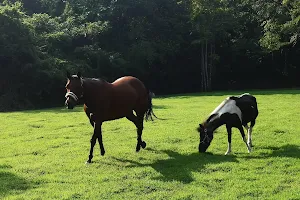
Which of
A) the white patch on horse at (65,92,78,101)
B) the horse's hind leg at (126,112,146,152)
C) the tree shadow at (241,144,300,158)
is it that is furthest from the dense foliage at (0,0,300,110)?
the white patch on horse at (65,92,78,101)

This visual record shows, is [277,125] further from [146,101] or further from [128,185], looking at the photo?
[128,185]

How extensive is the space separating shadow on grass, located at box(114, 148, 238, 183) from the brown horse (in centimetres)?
101

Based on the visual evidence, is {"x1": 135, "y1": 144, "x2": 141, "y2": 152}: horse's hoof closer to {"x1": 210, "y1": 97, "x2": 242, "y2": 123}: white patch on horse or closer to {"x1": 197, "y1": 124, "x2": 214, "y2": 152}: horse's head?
{"x1": 197, "y1": 124, "x2": 214, "y2": 152}: horse's head

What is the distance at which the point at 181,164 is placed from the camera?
315 inches

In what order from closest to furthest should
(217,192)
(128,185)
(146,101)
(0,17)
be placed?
(217,192), (128,185), (146,101), (0,17)

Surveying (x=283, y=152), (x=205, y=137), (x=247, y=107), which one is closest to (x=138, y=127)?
(x=205, y=137)

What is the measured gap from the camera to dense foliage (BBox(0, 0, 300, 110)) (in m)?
26.1

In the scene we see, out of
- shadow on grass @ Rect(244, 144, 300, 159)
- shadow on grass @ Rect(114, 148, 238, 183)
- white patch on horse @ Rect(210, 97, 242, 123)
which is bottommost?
shadow on grass @ Rect(114, 148, 238, 183)


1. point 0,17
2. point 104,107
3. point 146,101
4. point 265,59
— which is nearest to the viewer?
point 104,107

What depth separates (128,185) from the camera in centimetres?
663

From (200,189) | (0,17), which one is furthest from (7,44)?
(200,189)

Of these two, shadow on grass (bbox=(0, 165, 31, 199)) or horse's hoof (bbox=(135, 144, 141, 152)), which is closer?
shadow on grass (bbox=(0, 165, 31, 199))

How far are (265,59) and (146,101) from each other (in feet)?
104

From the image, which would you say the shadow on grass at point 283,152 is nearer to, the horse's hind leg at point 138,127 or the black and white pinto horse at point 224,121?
the black and white pinto horse at point 224,121
